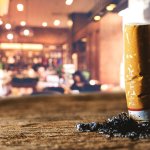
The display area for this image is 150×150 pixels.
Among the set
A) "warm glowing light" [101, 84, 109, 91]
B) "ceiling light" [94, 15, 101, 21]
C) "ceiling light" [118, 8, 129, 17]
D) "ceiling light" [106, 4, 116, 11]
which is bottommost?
"warm glowing light" [101, 84, 109, 91]

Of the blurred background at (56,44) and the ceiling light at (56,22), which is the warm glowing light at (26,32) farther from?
the ceiling light at (56,22)

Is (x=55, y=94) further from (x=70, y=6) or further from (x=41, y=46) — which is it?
(x=70, y=6)

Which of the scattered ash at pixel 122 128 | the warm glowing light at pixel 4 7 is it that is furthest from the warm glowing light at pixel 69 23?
the scattered ash at pixel 122 128

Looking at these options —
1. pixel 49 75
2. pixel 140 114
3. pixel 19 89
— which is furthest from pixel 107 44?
pixel 140 114

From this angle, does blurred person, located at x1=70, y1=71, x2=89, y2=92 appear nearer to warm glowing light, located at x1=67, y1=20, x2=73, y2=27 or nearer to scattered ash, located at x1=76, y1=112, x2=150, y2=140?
warm glowing light, located at x1=67, y1=20, x2=73, y2=27

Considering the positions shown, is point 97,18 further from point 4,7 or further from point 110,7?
point 4,7

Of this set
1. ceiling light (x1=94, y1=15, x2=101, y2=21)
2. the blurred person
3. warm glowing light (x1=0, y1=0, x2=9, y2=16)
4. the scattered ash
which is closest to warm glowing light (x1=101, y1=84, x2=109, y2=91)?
the blurred person
